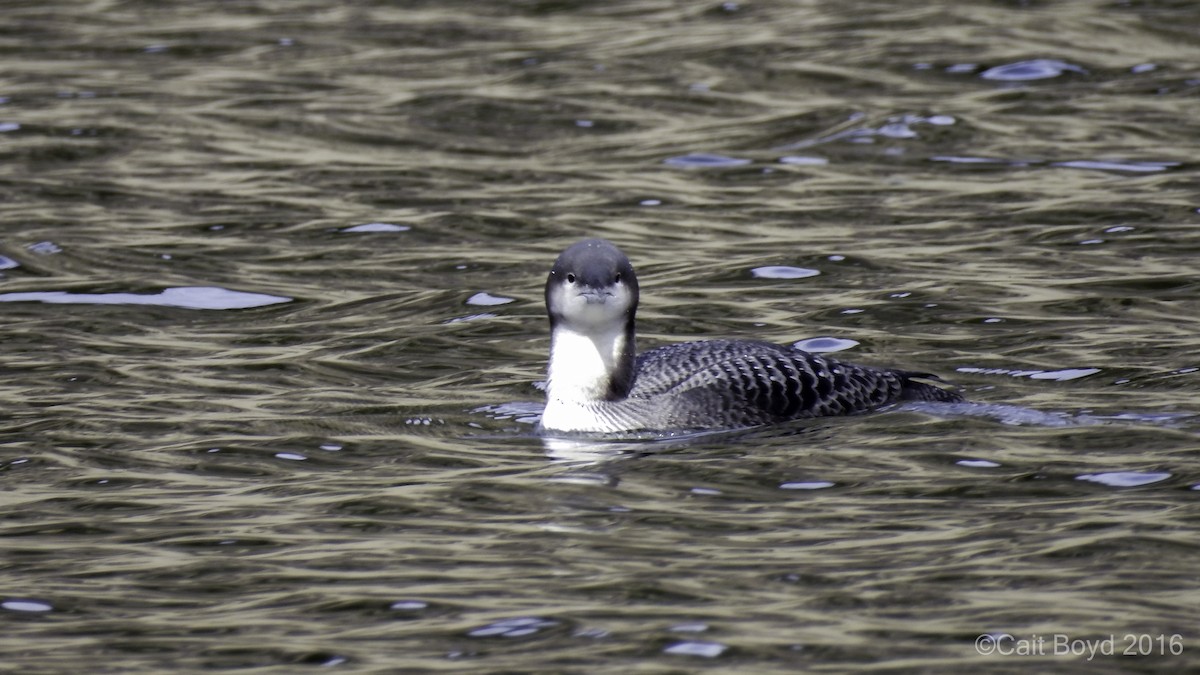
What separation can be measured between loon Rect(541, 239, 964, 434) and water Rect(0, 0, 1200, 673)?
5.9 inches

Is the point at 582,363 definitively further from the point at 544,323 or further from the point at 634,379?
the point at 544,323

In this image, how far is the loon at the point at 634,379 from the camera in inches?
317

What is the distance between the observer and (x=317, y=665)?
540 cm

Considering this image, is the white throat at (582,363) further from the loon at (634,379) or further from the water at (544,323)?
the water at (544,323)

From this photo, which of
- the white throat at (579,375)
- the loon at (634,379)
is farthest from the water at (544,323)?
the white throat at (579,375)

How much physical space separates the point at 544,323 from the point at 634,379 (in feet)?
6.71

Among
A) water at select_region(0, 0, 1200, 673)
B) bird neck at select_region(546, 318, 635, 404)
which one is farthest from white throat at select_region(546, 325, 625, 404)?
water at select_region(0, 0, 1200, 673)

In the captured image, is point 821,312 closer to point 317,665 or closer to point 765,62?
point 317,665

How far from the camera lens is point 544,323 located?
1034 centimetres

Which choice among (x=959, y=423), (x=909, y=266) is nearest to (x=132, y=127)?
(x=909, y=266)

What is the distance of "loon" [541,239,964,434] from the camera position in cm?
805

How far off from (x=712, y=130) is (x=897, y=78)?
1895 millimetres

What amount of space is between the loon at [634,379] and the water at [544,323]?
149 millimetres

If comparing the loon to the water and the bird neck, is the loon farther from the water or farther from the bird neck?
the water
